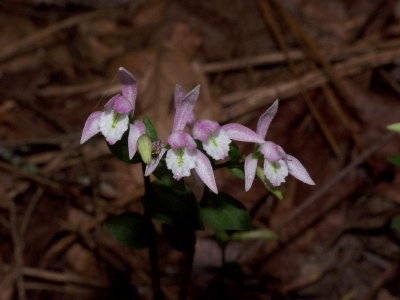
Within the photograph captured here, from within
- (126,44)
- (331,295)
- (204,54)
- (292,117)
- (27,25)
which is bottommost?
(331,295)

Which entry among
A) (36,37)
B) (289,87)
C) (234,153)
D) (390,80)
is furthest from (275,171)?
(36,37)

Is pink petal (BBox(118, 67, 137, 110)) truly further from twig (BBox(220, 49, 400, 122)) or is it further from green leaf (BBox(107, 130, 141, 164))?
twig (BBox(220, 49, 400, 122))

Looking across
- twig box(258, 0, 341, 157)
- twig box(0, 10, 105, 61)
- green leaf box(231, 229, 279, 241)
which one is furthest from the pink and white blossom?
twig box(0, 10, 105, 61)

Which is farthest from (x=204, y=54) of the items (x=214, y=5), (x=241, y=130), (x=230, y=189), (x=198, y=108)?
(x=241, y=130)

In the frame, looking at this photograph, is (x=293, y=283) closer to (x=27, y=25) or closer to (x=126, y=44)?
(x=126, y=44)

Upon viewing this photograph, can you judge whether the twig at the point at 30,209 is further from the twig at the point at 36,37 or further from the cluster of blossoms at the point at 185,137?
the cluster of blossoms at the point at 185,137

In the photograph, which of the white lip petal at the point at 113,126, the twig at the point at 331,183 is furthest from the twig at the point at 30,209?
the white lip petal at the point at 113,126
